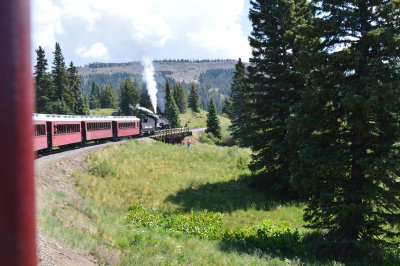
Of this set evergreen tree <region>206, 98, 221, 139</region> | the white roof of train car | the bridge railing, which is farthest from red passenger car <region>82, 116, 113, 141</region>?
evergreen tree <region>206, 98, 221, 139</region>

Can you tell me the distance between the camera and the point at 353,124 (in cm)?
980

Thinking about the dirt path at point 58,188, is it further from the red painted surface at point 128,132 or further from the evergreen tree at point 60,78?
the evergreen tree at point 60,78

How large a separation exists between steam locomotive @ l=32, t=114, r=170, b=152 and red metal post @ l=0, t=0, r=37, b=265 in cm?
1030

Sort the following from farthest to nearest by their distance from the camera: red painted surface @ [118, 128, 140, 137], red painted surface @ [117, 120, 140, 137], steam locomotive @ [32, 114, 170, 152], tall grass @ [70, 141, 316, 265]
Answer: red painted surface @ [118, 128, 140, 137] → red painted surface @ [117, 120, 140, 137] → steam locomotive @ [32, 114, 170, 152] → tall grass @ [70, 141, 316, 265]

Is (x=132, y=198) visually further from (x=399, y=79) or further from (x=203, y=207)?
(x=399, y=79)

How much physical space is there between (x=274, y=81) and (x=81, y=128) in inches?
703

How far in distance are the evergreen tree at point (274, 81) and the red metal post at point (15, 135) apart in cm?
1713

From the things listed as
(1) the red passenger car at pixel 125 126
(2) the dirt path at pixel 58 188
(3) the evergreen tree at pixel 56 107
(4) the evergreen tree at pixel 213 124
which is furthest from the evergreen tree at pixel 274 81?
(3) the evergreen tree at pixel 56 107

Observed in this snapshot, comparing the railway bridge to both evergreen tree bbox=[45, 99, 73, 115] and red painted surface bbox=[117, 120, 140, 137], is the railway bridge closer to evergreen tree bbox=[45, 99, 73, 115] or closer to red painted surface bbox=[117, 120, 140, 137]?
red painted surface bbox=[117, 120, 140, 137]

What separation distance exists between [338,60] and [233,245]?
25.3ft

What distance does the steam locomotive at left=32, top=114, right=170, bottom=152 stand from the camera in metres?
19.8

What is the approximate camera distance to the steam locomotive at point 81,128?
64.9 feet

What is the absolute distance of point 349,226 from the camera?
389 inches

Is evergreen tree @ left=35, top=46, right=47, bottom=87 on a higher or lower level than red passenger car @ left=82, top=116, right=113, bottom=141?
higher
